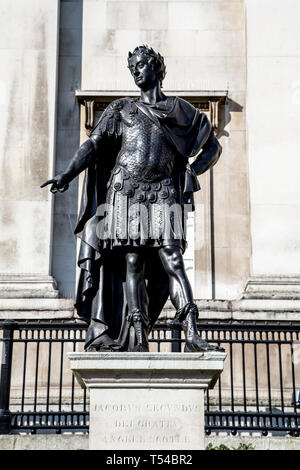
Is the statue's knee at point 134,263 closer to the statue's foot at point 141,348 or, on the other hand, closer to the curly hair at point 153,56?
the statue's foot at point 141,348

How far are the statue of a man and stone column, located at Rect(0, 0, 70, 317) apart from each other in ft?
22.9

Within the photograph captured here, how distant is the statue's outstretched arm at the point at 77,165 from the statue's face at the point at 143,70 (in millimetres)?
704

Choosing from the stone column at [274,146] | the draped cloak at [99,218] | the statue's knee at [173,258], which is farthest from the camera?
the stone column at [274,146]

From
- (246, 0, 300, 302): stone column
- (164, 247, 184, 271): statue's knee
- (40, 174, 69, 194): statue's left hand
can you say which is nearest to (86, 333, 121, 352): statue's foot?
(164, 247, 184, 271): statue's knee

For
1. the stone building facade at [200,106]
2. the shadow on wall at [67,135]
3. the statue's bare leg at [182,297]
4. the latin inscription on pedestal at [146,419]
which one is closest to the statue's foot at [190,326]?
the statue's bare leg at [182,297]

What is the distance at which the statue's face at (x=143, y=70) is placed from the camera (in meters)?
7.88

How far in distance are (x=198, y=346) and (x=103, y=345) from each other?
0.91 m

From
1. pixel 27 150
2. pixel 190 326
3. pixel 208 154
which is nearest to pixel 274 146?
pixel 27 150

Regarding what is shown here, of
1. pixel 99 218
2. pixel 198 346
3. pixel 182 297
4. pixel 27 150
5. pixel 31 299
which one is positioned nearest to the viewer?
pixel 198 346

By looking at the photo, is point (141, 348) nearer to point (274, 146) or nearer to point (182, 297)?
point (182, 297)

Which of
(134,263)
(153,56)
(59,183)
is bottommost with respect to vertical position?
(134,263)

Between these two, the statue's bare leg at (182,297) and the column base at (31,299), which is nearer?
the statue's bare leg at (182,297)

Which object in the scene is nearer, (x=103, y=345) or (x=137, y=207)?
(x=103, y=345)

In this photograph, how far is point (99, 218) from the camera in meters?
7.71
